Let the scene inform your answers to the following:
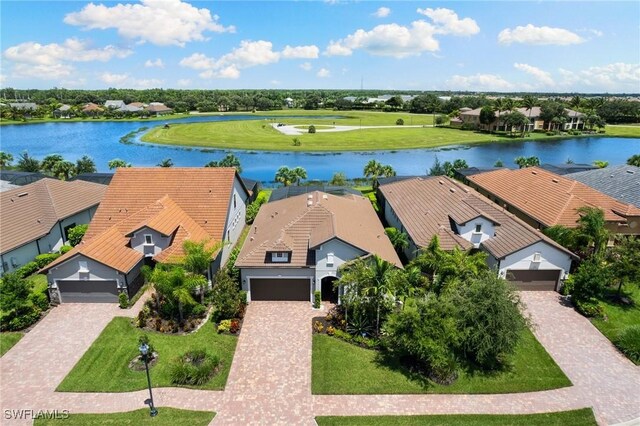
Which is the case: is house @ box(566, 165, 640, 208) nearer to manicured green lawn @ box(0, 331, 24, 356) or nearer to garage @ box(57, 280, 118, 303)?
garage @ box(57, 280, 118, 303)

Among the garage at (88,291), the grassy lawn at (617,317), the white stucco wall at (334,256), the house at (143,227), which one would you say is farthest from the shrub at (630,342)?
the garage at (88,291)

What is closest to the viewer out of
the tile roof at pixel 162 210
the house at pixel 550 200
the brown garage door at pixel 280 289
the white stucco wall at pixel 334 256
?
the white stucco wall at pixel 334 256

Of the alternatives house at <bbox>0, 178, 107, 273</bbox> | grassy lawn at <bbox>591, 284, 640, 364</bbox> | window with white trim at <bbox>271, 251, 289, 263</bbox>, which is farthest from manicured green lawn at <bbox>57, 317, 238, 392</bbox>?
grassy lawn at <bbox>591, 284, 640, 364</bbox>

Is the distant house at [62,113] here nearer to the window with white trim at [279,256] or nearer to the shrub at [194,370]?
the window with white trim at [279,256]

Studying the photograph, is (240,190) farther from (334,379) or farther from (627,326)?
(627,326)

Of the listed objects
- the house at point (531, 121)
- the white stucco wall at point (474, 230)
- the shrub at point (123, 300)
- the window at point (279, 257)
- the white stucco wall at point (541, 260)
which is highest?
the house at point (531, 121)

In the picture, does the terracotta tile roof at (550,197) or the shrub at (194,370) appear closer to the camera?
the shrub at (194,370)

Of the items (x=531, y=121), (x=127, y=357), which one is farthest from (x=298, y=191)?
(x=531, y=121)

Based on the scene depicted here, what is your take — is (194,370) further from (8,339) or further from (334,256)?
(8,339)
